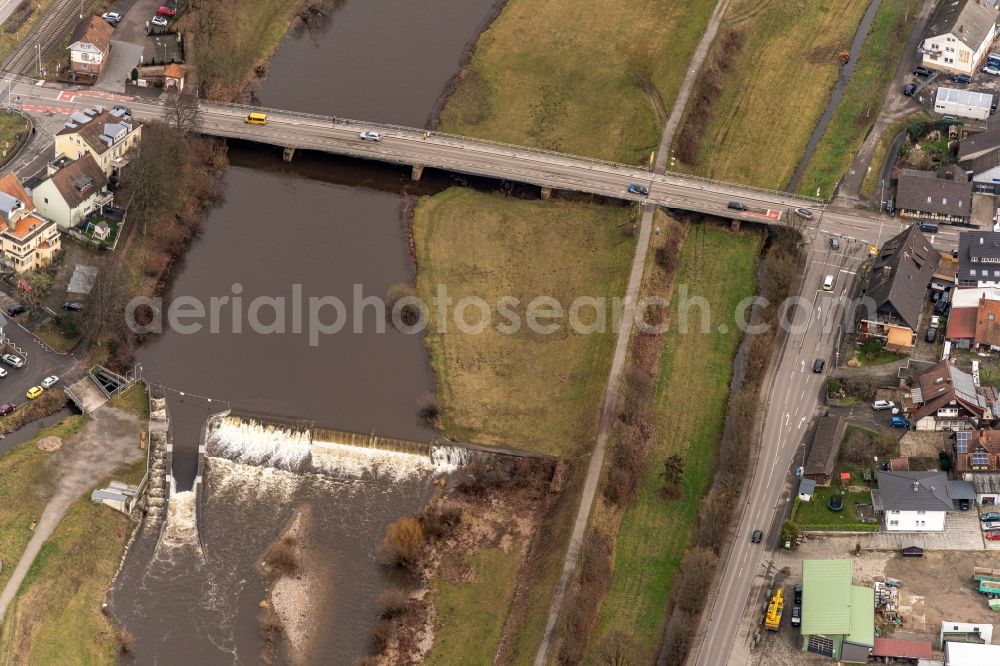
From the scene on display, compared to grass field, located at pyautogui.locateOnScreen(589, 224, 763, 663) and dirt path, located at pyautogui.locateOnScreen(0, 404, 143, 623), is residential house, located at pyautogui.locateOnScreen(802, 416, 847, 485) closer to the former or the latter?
grass field, located at pyautogui.locateOnScreen(589, 224, 763, 663)

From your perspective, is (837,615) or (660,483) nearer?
(837,615)

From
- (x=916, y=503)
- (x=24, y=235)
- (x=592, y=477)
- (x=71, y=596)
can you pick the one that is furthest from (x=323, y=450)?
(x=916, y=503)

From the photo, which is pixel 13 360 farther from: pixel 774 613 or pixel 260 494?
pixel 774 613

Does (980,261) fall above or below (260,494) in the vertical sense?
above

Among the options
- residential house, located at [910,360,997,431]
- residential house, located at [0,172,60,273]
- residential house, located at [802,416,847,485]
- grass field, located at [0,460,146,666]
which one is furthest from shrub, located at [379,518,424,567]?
residential house, located at [0,172,60,273]

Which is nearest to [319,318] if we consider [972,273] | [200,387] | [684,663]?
[200,387]

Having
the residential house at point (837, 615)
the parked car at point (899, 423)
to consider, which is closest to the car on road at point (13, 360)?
the residential house at point (837, 615)
